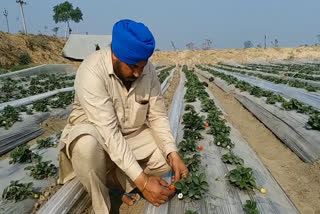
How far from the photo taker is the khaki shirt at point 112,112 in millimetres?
2668

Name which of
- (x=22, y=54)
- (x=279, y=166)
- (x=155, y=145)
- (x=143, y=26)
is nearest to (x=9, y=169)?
(x=155, y=145)

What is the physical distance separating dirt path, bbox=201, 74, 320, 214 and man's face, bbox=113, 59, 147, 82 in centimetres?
256

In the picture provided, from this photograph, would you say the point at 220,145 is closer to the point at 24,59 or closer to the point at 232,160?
the point at 232,160

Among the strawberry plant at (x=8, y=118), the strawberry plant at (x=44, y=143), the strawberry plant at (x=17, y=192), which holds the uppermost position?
the strawberry plant at (x=17, y=192)

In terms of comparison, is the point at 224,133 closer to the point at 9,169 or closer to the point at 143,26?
the point at 143,26

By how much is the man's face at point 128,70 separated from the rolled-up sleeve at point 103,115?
19cm

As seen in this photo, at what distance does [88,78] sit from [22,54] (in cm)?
2639

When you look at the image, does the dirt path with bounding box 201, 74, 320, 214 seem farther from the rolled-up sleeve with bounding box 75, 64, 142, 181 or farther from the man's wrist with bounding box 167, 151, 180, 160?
the rolled-up sleeve with bounding box 75, 64, 142, 181

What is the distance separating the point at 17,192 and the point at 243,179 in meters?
2.64

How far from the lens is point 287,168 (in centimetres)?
448

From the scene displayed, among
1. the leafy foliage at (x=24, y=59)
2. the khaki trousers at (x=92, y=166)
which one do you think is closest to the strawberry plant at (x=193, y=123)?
the khaki trousers at (x=92, y=166)

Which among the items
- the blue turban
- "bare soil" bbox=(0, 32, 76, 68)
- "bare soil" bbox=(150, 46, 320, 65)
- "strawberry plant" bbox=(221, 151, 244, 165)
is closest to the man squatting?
the blue turban

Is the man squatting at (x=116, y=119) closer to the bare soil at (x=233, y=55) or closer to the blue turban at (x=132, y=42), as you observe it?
the blue turban at (x=132, y=42)

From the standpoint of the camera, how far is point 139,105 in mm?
3057
